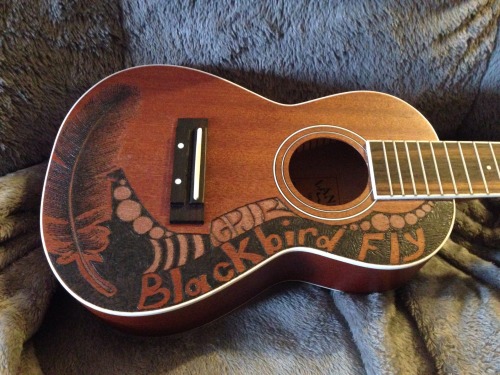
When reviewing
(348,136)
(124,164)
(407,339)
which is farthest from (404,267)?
(124,164)

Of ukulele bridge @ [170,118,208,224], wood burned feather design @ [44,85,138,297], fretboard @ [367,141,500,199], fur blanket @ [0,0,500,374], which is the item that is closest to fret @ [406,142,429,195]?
fretboard @ [367,141,500,199]

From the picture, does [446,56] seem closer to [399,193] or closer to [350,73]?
[350,73]

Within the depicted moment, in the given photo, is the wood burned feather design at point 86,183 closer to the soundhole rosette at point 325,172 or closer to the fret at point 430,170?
the soundhole rosette at point 325,172

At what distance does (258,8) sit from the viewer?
0.75m

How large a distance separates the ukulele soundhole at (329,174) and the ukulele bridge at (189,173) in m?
0.17

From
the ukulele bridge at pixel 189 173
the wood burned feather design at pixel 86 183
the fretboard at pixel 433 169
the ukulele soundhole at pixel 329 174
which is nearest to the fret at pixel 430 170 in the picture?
the fretboard at pixel 433 169

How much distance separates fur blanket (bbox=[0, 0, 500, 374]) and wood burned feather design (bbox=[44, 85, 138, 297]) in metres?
0.07

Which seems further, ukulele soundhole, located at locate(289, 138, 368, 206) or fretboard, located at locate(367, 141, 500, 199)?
ukulele soundhole, located at locate(289, 138, 368, 206)

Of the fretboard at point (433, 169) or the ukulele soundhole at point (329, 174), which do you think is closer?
the fretboard at point (433, 169)

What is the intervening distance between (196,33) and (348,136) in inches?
12.4

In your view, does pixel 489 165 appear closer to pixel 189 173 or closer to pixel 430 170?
pixel 430 170

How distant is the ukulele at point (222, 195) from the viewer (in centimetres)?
66

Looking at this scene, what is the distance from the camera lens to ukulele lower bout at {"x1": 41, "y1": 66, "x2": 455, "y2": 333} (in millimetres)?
653

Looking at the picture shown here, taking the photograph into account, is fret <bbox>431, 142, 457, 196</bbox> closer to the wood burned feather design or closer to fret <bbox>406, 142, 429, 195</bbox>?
fret <bbox>406, 142, 429, 195</bbox>
